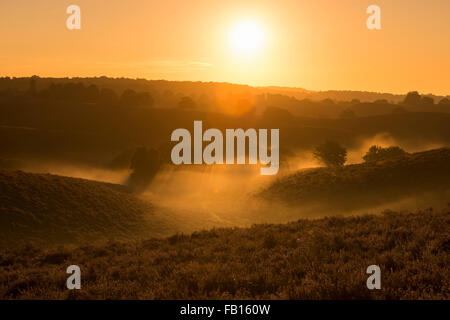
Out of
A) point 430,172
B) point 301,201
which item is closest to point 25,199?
point 301,201

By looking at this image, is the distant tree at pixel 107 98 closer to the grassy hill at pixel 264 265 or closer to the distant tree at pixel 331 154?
the distant tree at pixel 331 154

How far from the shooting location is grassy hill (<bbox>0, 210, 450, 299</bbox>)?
311 inches

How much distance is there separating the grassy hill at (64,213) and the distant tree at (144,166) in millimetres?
18844

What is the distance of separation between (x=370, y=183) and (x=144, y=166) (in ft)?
110

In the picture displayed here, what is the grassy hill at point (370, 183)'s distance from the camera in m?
34.1

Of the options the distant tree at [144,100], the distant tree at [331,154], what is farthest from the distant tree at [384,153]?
the distant tree at [144,100]

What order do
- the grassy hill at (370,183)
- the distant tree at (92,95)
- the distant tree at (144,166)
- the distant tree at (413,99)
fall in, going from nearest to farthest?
the grassy hill at (370,183) → the distant tree at (144,166) → the distant tree at (92,95) → the distant tree at (413,99)

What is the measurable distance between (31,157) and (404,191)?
2595 inches

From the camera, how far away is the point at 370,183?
3747cm

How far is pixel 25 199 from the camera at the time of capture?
28.9 metres

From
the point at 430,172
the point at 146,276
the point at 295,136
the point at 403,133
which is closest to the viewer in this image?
the point at 146,276

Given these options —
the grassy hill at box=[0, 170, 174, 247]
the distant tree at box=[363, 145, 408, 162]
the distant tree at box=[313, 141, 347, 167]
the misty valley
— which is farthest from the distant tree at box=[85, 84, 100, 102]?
the distant tree at box=[363, 145, 408, 162]

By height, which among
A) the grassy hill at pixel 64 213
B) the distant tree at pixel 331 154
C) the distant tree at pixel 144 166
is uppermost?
the distant tree at pixel 331 154

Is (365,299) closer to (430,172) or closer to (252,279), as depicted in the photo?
(252,279)
